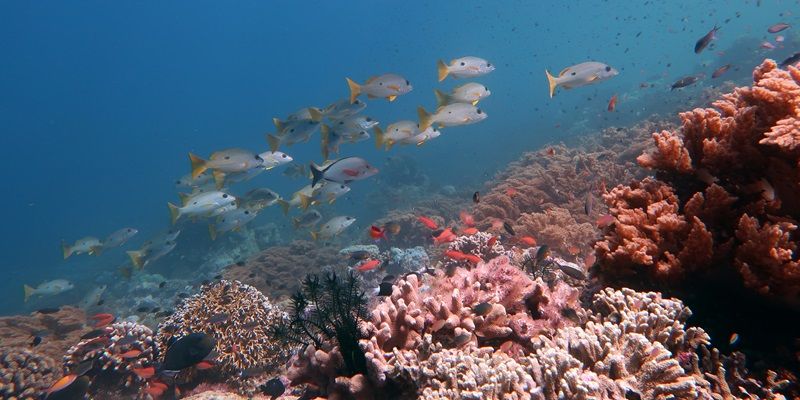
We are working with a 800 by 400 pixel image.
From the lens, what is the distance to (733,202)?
310cm

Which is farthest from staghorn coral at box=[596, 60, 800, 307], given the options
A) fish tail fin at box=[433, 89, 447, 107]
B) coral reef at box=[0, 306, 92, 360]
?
coral reef at box=[0, 306, 92, 360]

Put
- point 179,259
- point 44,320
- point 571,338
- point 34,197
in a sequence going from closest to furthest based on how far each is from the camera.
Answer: point 571,338 < point 44,320 < point 179,259 < point 34,197

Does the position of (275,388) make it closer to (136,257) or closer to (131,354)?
(131,354)

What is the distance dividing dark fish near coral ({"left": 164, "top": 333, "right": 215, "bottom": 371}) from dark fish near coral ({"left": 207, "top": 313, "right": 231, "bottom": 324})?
1.10 m

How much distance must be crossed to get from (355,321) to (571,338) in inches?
77.1

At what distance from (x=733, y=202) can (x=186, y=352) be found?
6773mm

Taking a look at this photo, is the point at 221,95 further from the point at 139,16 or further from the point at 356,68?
the point at 356,68

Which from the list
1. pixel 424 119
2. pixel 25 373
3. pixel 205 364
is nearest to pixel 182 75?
pixel 25 373

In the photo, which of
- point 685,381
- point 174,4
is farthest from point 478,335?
point 174,4

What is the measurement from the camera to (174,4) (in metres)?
124

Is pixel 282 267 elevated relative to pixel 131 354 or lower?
lower

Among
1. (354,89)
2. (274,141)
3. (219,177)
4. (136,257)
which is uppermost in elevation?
(354,89)

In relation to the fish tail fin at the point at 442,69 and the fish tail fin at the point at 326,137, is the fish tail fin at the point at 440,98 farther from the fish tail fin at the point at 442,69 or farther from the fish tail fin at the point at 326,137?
the fish tail fin at the point at 326,137

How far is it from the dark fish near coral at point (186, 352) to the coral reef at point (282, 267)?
4.26 m
